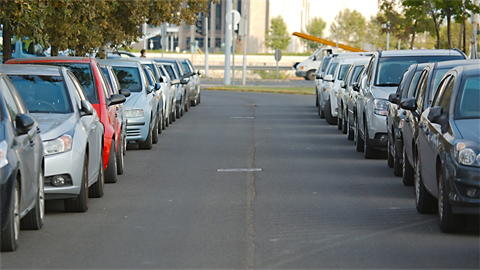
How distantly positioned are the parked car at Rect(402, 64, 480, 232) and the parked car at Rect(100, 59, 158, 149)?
732cm

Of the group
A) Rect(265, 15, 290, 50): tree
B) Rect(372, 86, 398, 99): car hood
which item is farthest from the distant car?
Rect(265, 15, 290, 50): tree

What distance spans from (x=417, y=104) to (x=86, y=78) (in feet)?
15.7

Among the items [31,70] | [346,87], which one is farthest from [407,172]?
[346,87]

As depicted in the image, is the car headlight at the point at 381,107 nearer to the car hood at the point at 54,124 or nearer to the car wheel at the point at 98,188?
the car wheel at the point at 98,188

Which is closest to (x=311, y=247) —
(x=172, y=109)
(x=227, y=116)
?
(x=172, y=109)

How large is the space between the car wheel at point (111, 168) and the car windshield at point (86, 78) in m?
0.82

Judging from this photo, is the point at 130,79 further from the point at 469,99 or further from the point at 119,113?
the point at 469,99

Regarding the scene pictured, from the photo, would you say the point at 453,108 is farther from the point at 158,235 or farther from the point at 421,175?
the point at 158,235

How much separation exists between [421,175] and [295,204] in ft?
4.91

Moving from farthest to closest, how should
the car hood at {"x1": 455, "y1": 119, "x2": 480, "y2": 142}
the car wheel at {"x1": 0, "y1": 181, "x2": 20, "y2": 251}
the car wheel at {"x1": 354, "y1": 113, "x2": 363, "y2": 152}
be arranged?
the car wheel at {"x1": 354, "y1": 113, "x2": 363, "y2": 152}
the car hood at {"x1": 455, "y1": 119, "x2": 480, "y2": 142}
the car wheel at {"x1": 0, "y1": 181, "x2": 20, "y2": 251}

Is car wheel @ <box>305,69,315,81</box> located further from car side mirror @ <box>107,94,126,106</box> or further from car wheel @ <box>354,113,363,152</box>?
car side mirror @ <box>107,94,126,106</box>

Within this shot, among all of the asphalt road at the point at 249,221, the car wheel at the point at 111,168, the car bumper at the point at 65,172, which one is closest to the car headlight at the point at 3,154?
the asphalt road at the point at 249,221

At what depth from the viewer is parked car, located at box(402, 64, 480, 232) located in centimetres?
737

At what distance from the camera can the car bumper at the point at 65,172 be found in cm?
857
